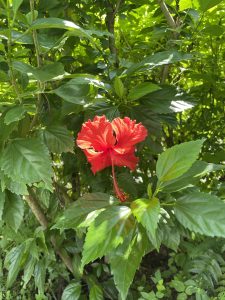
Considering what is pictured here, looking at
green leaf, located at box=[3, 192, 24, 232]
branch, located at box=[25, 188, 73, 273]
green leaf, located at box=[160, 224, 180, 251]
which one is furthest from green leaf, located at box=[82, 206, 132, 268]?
branch, located at box=[25, 188, 73, 273]

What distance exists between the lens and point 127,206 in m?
0.90

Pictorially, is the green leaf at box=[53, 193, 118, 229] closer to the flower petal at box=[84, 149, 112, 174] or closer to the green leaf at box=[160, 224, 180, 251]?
the flower petal at box=[84, 149, 112, 174]

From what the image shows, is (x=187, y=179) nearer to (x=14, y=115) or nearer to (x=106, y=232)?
(x=106, y=232)

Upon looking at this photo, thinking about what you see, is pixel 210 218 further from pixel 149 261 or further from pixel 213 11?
pixel 149 261

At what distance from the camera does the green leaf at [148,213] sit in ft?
2.43

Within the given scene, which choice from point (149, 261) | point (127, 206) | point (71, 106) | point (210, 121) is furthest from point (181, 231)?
point (210, 121)

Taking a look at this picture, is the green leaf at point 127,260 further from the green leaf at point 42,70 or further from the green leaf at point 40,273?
the green leaf at point 40,273

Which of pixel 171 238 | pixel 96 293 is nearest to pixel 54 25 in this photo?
pixel 171 238

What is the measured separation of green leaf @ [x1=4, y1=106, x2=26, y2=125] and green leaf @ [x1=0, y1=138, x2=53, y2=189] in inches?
3.5

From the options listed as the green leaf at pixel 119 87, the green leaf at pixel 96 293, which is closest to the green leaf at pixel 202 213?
the green leaf at pixel 119 87

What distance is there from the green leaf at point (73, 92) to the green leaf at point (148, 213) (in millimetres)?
337

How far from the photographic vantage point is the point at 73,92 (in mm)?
1022

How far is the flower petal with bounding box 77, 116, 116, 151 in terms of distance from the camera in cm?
90

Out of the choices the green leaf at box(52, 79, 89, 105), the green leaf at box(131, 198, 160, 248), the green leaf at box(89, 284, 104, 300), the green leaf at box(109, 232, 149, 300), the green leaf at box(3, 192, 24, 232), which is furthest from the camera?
the green leaf at box(89, 284, 104, 300)
